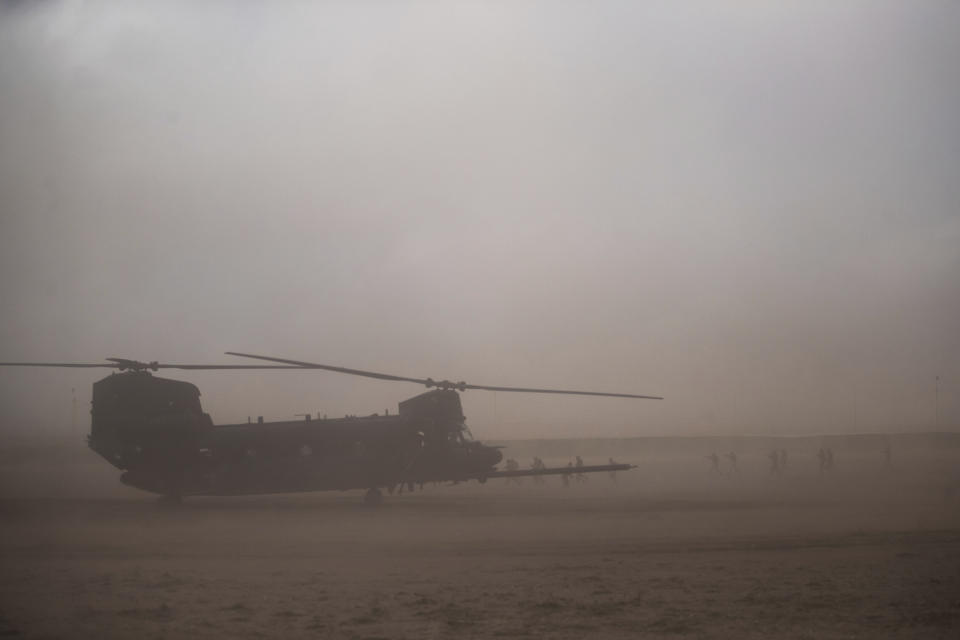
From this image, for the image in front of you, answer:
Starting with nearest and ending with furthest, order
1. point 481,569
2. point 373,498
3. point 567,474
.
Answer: point 481,569, point 373,498, point 567,474

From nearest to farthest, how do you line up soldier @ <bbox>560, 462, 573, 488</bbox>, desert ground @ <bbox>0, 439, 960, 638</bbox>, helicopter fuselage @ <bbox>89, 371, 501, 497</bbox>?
desert ground @ <bbox>0, 439, 960, 638</bbox>
soldier @ <bbox>560, 462, 573, 488</bbox>
helicopter fuselage @ <bbox>89, 371, 501, 497</bbox>

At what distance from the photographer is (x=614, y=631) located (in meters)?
10.3

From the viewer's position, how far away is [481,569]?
46.8 ft

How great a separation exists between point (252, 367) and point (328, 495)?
10069mm

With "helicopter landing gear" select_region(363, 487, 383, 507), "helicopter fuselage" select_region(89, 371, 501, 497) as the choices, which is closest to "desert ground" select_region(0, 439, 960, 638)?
"helicopter landing gear" select_region(363, 487, 383, 507)

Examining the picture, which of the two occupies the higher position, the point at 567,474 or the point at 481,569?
the point at 567,474

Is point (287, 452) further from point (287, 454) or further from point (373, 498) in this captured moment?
point (373, 498)

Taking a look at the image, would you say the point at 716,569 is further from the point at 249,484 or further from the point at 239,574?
the point at 249,484

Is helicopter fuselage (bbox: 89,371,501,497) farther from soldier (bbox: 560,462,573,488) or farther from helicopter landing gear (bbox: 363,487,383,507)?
soldier (bbox: 560,462,573,488)

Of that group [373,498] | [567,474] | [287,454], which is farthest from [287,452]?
[567,474]

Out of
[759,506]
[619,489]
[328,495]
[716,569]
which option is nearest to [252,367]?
[328,495]

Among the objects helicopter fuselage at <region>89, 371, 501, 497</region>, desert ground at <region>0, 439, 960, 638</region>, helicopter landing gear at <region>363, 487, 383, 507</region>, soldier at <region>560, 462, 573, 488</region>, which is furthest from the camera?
helicopter landing gear at <region>363, 487, 383, 507</region>

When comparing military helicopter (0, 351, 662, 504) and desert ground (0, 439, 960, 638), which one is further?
military helicopter (0, 351, 662, 504)

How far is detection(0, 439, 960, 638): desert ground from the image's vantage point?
10719 millimetres
